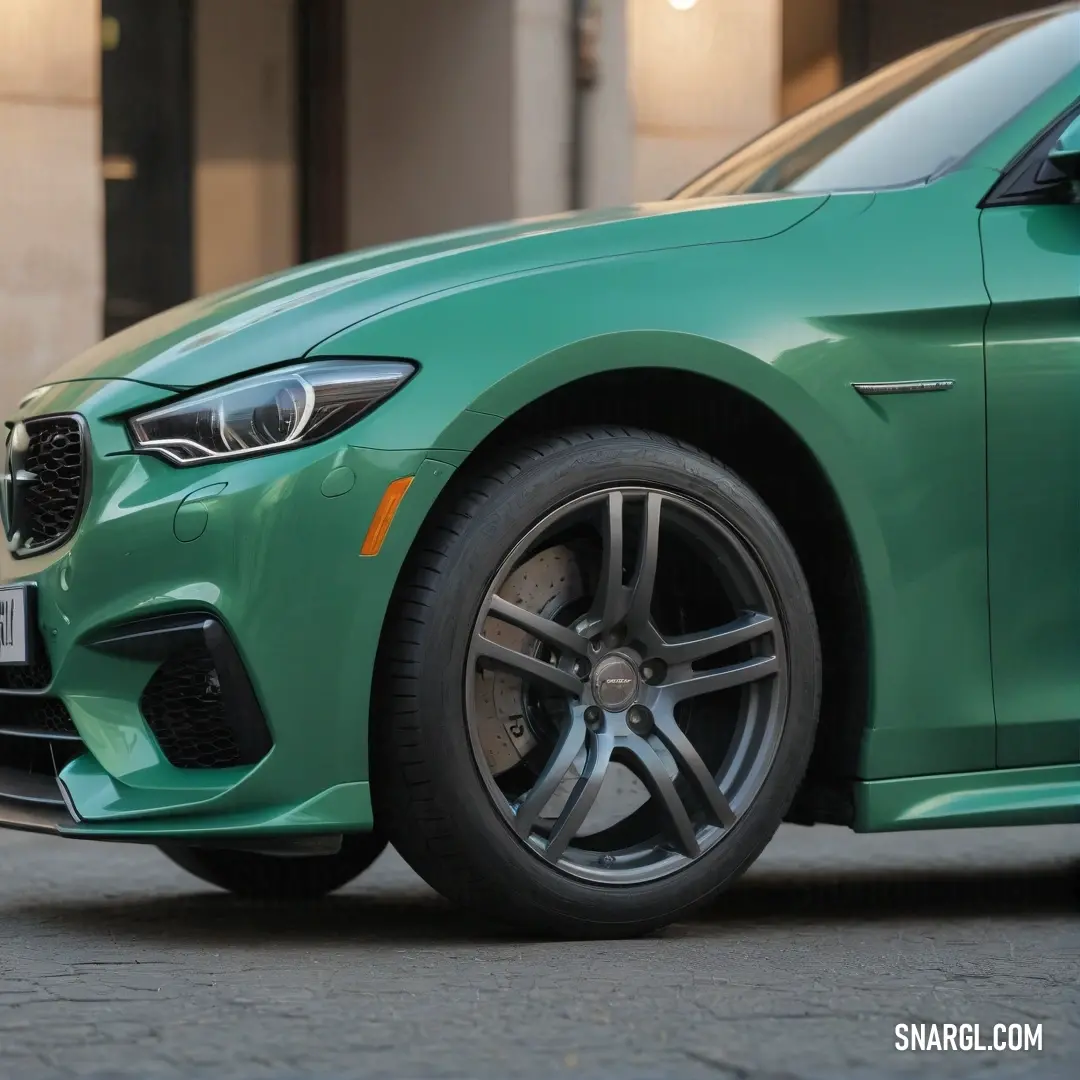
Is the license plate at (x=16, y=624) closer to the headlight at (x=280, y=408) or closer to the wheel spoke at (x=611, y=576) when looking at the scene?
the headlight at (x=280, y=408)

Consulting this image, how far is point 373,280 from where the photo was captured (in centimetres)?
377

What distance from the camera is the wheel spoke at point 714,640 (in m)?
Answer: 3.76

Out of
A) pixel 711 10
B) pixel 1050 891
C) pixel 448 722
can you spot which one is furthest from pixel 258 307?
pixel 711 10

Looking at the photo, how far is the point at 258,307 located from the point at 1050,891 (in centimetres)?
224

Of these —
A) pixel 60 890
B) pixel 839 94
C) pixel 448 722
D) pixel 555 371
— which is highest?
pixel 839 94

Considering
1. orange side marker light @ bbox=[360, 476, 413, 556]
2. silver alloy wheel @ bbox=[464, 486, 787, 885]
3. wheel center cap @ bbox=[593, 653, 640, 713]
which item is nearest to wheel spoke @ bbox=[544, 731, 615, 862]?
silver alloy wheel @ bbox=[464, 486, 787, 885]

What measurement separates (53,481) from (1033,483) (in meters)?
1.78

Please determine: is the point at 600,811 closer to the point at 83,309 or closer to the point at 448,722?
the point at 448,722

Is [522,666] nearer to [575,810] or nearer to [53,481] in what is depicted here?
[575,810]

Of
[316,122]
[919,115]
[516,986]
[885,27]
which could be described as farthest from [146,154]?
[516,986]

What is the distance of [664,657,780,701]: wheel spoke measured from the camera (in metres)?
3.77

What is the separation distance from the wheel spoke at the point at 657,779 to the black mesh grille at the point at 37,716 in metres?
0.96

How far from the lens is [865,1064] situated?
2.73 m

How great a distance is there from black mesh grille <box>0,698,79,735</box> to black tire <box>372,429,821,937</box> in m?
0.57
